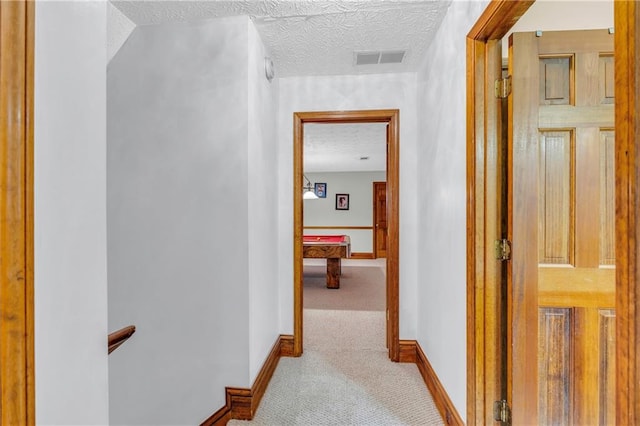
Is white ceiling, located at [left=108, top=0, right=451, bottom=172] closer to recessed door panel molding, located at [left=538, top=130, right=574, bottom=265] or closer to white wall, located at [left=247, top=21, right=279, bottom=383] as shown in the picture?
white wall, located at [left=247, top=21, right=279, bottom=383]

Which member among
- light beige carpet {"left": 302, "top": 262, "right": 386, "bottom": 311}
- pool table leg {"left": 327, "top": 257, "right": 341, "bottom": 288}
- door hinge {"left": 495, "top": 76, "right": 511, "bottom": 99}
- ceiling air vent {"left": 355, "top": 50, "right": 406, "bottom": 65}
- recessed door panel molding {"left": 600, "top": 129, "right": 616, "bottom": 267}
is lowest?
light beige carpet {"left": 302, "top": 262, "right": 386, "bottom": 311}

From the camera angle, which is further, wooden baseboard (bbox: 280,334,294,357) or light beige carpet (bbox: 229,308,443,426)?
wooden baseboard (bbox: 280,334,294,357)

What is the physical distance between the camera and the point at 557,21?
68.6 inches

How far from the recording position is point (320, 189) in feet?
28.8

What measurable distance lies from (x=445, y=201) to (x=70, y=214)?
1764mm

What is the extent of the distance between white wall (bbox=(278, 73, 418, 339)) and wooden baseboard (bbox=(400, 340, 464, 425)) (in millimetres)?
91

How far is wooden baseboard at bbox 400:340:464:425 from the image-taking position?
1.70 meters

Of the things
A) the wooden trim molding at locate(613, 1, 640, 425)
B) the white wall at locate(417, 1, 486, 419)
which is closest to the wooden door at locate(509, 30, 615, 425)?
the white wall at locate(417, 1, 486, 419)

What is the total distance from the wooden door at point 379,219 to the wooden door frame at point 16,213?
8.29m

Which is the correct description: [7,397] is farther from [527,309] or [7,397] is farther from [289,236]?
[289,236]

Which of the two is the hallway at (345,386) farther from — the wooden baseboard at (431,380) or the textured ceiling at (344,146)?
the textured ceiling at (344,146)

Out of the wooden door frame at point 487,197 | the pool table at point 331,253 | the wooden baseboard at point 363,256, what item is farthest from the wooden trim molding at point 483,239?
the wooden baseboard at point 363,256

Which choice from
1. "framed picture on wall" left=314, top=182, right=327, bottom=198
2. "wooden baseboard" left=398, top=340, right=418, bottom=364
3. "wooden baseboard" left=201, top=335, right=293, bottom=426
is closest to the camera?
"wooden baseboard" left=201, top=335, right=293, bottom=426

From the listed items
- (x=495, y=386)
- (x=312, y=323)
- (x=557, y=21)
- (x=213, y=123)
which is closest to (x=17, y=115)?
(x=213, y=123)
